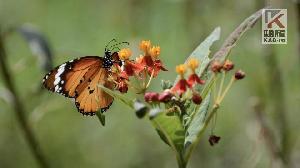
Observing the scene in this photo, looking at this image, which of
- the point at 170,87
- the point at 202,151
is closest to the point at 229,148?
the point at 202,151

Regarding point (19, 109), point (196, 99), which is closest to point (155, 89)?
point (19, 109)

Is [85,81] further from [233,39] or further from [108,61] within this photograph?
[233,39]

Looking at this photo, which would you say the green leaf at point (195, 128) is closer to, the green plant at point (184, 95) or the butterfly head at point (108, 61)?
the green plant at point (184, 95)

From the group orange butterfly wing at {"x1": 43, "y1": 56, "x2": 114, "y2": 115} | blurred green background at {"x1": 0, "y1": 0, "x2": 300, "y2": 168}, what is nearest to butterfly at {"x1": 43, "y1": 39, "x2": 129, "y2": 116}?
orange butterfly wing at {"x1": 43, "y1": 56, "x2": 114, "y2": 115}

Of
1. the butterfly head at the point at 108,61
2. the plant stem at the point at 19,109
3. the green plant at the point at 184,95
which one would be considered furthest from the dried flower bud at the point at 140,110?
the plant stem at the point at 19,109

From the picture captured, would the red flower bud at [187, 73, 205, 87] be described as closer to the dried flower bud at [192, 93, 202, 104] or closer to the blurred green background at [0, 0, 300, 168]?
the dried flower bud at [192, 93, 202, 104]

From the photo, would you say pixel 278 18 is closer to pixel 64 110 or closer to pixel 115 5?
pixel 64 110

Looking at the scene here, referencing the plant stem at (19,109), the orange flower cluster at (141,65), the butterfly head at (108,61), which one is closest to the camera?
the orange flower cluster at (141,65)
